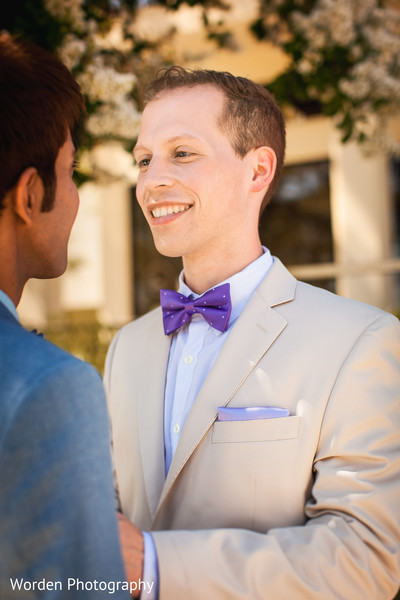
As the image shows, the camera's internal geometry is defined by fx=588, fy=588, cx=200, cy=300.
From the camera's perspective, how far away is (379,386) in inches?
67.1

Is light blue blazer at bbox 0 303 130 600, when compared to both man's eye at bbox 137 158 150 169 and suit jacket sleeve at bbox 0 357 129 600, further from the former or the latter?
man's eye at bbox 137 158 150 169

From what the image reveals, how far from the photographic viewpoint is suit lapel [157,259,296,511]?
5.86 feet

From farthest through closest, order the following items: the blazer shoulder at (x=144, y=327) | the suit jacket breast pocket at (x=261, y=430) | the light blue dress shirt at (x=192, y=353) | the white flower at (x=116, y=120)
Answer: the white flower at (x=116, y=120), the blazer shoulder at (x=144, y=327), the light blue dress shirt at (x=192, y=353), the suit jacket breast pocket at (x=261, y=430)

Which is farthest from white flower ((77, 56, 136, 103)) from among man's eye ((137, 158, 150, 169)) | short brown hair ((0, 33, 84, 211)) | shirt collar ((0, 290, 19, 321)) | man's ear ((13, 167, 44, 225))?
shirt collar ((0, 290, 19, 321))

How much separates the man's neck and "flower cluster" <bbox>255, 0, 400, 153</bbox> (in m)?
2.03

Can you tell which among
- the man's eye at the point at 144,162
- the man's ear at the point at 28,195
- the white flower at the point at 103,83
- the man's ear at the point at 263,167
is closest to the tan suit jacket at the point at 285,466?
the man's ear at the point at 263,167

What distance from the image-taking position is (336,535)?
156cm

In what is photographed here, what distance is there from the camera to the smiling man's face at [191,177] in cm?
201

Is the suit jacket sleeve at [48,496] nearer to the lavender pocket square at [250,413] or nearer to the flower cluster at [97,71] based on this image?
the lavender pocket square at [250,413]

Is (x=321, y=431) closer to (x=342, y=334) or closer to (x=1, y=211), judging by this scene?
(x=342, y=334)

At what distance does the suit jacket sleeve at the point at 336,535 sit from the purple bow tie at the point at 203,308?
1.53 feet

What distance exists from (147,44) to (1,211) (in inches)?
134

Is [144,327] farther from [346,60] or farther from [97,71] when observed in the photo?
[346,60]


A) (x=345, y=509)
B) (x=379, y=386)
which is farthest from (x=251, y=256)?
(x=345, y=509)
